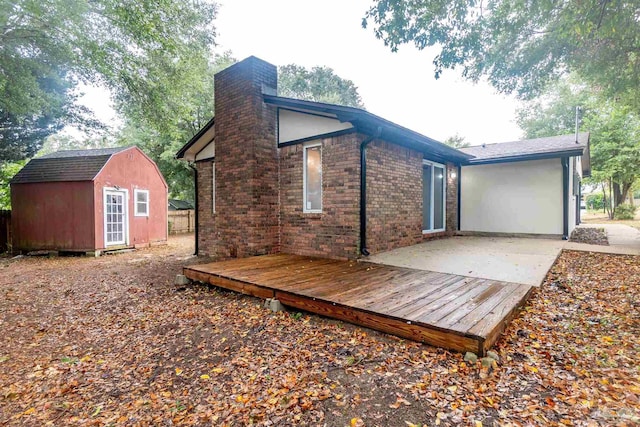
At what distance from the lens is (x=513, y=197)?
9.62 meters

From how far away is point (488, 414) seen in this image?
6.40 ft

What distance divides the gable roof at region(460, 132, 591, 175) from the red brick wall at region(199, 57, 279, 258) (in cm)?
697

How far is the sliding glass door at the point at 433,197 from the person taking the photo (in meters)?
8.56

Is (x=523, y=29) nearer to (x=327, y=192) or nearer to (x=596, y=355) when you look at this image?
(x=327, y=192)

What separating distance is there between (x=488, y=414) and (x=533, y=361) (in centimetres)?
91

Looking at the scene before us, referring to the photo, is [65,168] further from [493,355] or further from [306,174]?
[493,355]

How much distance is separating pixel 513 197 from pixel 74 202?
46.9ft

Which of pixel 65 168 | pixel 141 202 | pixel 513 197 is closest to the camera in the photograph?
pixel 513 197

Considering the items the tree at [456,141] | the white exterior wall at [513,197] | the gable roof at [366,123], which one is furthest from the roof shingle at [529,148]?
the tree at [456,141]

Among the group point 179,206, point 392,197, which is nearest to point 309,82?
point 179,206

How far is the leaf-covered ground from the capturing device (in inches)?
81.5

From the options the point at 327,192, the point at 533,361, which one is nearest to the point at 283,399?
the point at 533,361

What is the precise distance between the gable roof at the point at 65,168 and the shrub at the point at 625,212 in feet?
89.9

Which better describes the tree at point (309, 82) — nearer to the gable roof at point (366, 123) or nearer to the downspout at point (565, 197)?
the gable roof at point (366, 123)
